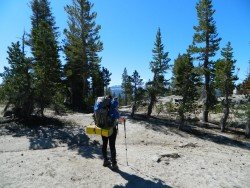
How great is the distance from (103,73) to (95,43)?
13321mm

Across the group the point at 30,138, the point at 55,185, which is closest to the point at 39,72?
the point at 30,138

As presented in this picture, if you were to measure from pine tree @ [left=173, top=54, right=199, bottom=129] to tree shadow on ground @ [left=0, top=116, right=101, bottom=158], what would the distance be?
12508mm

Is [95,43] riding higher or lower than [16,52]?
higher

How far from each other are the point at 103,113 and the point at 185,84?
66.4ft

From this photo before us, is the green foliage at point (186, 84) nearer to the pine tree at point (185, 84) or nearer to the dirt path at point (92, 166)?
the pine tree at point (185, 84)

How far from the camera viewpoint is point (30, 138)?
16531 mm

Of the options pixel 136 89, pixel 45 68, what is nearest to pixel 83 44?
pixel 136 89

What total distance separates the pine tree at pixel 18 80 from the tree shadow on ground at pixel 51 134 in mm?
1572

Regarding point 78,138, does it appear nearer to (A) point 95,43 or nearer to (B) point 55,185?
(B) point 55,185

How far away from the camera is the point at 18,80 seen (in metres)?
20.9

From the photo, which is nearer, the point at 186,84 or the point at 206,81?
the point at 186,84

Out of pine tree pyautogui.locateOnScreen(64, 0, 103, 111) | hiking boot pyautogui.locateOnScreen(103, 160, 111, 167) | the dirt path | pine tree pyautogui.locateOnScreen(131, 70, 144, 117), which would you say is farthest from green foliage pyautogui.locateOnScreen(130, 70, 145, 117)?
hiking boot pyautogui.locateOnScreen(103, 160, 111, 167)

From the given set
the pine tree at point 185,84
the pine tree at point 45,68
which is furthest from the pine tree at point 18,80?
the pine tree at point 185,84

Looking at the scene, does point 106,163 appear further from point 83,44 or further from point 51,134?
point 83,44
